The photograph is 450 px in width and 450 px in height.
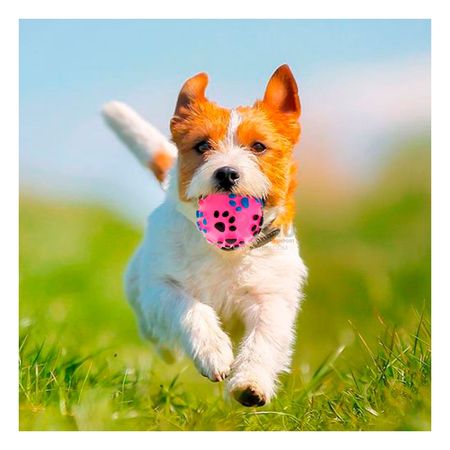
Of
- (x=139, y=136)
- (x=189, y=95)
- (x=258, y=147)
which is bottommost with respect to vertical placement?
(x=258, y=147)

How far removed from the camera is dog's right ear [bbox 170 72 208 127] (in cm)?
457

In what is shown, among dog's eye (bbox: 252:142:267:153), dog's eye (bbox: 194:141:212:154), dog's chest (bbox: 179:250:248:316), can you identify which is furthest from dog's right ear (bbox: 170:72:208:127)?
dog's chest (bbox: 179:250:248:316)

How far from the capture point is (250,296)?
461cm

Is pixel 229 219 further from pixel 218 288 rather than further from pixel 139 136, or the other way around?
pixel 139 136

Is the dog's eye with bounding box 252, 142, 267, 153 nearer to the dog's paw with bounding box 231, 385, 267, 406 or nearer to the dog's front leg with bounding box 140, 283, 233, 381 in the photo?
the dog's front leg with bounding box 140, 283, 233, 381

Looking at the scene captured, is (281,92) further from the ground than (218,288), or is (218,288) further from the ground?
(281,92)

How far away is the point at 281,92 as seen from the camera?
4.58 metres

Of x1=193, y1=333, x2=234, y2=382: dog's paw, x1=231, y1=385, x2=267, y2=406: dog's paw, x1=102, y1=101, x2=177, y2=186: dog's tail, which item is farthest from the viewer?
x1=102, y1=101, x2=177, y2=186: dog's tail

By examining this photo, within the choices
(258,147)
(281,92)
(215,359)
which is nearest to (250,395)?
(215,359)

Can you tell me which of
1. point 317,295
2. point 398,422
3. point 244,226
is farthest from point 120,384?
point 317,295

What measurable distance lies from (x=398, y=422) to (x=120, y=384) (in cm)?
156

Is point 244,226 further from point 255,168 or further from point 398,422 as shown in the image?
point 398,422

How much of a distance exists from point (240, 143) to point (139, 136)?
1.43 m

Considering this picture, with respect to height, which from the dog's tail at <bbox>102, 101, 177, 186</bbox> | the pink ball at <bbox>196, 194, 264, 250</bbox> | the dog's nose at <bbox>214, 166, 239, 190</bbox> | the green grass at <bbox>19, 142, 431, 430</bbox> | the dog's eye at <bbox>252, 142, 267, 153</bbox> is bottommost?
the green grass at <bbox>19, 142, 431, 430</bbox>
